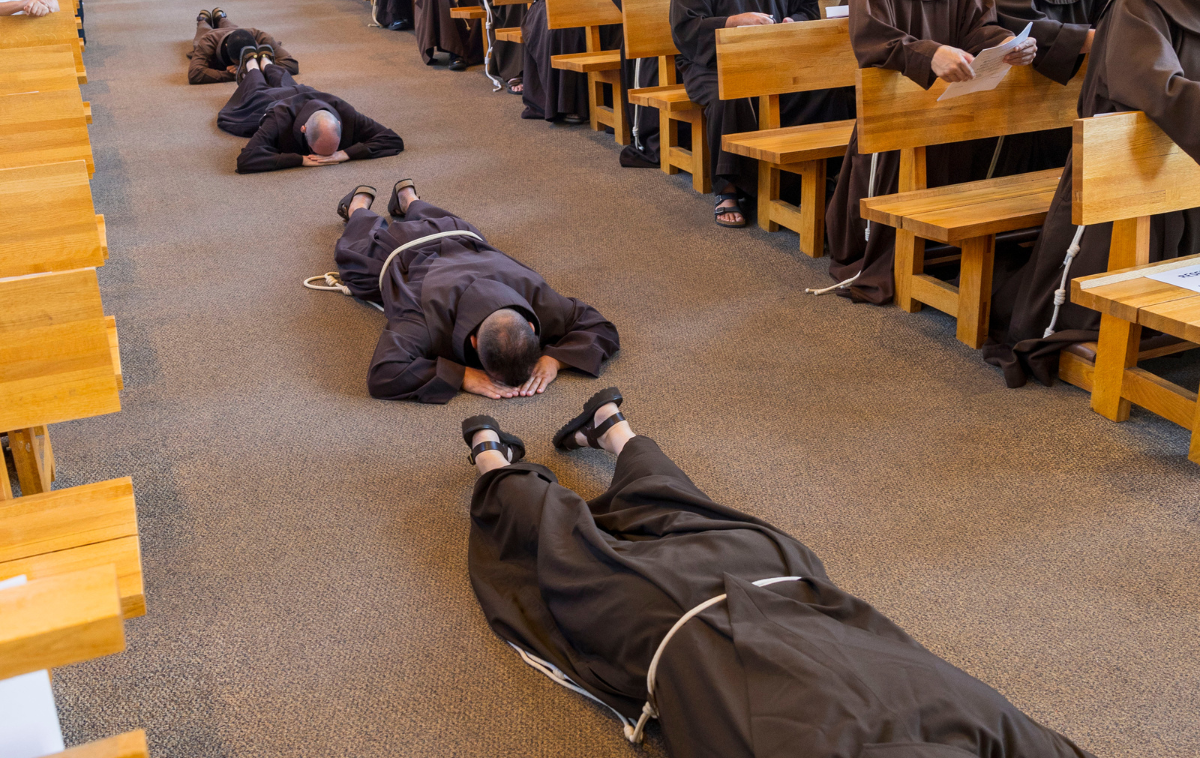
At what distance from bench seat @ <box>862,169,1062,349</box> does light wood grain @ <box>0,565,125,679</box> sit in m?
2.29

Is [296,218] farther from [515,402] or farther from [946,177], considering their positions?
[946,177]

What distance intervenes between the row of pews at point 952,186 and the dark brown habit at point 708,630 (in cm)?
116

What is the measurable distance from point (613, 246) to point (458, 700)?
2.35 metres

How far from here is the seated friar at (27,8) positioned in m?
3.75

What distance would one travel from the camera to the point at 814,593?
1.59 metres

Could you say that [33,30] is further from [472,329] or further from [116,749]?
[116,749]

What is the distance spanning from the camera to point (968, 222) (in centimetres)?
266

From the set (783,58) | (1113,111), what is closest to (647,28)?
(783,58)

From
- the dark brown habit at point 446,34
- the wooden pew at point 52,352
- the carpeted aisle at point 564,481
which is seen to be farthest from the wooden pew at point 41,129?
the dark brown habit at point 446,34

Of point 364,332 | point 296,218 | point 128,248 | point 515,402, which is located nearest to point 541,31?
point 296,218

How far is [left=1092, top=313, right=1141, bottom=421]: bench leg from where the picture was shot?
238cm

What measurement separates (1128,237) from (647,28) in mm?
2502

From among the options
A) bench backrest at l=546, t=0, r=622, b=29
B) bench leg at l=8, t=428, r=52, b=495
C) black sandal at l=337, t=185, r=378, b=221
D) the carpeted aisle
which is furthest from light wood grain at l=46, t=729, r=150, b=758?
bench backrest at l=546, t=0, r=622, b=29

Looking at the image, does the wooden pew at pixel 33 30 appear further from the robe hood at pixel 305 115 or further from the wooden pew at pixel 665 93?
the wooden pew at pixel 665 93
